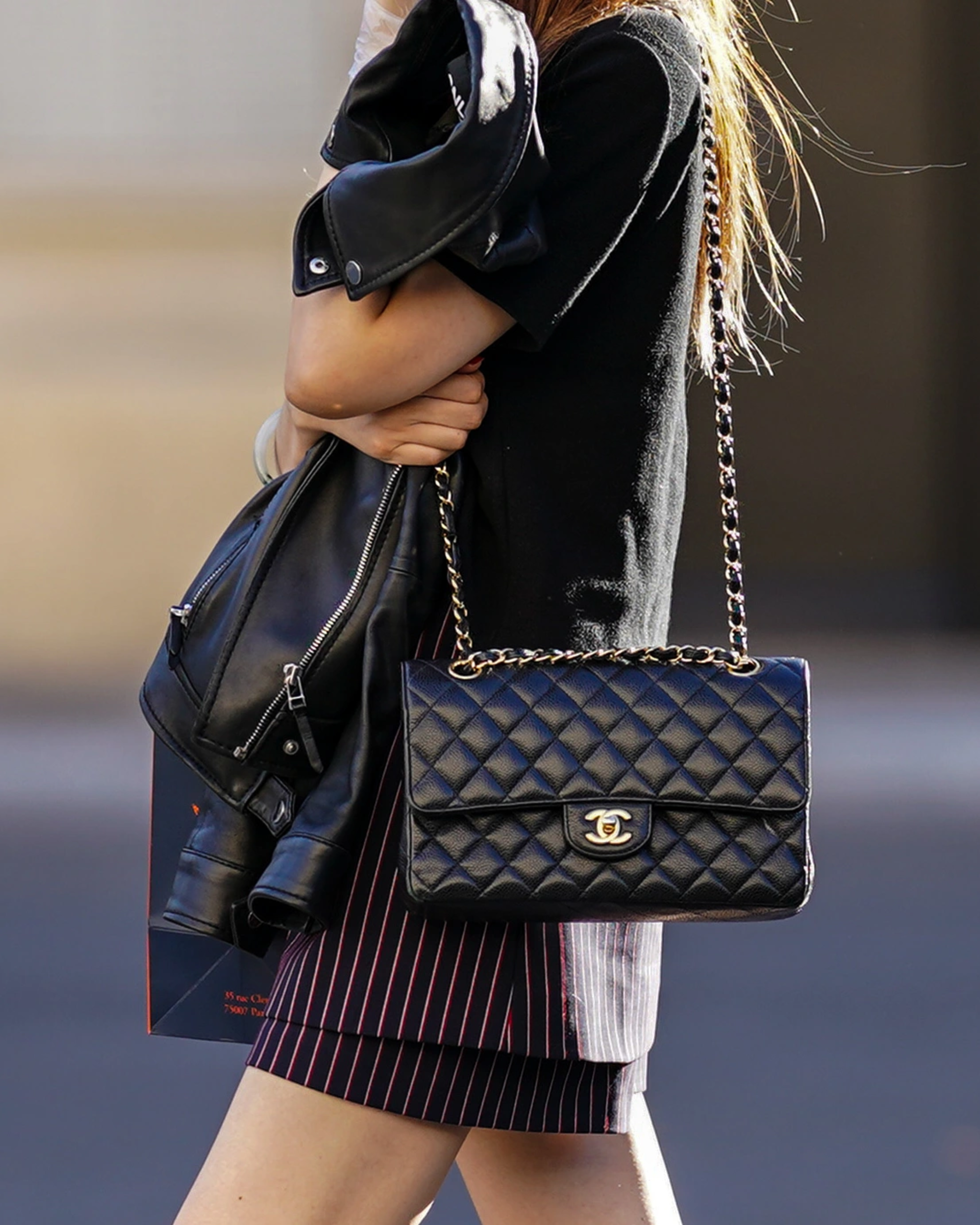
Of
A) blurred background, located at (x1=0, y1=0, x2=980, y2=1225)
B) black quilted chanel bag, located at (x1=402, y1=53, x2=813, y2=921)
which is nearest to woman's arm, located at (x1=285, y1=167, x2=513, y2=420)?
black quilted chanel bag, located at (x1=402, y1=53, x2=813, y2=921)

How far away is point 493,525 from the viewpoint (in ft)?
4.78

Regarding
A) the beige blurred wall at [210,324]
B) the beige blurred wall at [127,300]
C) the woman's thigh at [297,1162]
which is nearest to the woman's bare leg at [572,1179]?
the woman's thigh at [297,1162]

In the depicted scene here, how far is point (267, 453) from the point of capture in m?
1.79

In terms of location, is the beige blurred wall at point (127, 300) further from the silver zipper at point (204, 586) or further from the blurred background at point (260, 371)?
the silver zipper at point (204, 586)

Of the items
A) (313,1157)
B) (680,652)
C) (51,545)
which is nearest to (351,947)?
(313,1157)

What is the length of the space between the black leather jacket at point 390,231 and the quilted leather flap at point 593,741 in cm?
7

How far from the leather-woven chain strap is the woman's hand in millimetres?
24

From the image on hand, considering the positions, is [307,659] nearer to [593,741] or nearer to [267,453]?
[593,741]

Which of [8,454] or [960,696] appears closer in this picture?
[960,696]

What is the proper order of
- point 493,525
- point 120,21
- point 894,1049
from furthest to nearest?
point 120,21 < point 894,1049 < point 493,525

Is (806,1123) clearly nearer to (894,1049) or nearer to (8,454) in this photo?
(894,1049)

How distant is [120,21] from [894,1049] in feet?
17.2

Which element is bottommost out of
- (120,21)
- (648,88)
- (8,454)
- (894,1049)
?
(894,1049)

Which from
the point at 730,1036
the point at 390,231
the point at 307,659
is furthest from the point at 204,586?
the point at 730,1036
